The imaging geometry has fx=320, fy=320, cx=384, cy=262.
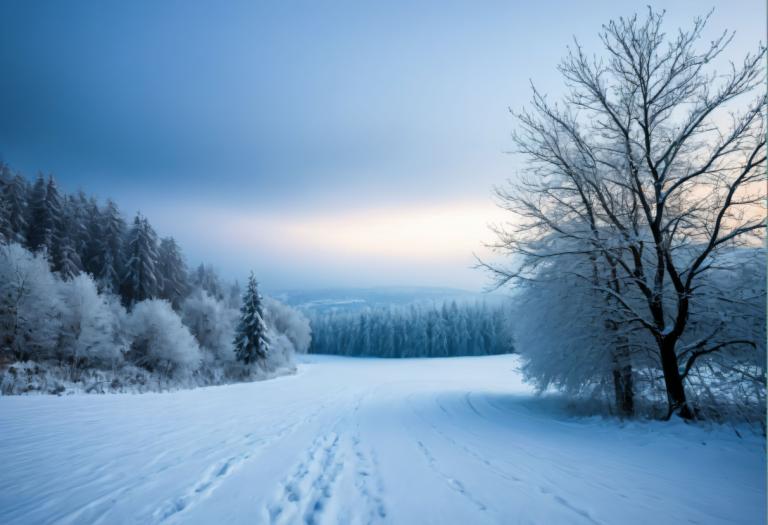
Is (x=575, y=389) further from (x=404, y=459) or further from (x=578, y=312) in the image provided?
(x=404, y=459)

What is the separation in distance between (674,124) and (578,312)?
511 cm

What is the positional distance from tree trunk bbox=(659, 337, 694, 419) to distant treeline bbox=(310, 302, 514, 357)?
56075mm

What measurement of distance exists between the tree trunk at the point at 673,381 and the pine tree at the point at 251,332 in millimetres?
30034

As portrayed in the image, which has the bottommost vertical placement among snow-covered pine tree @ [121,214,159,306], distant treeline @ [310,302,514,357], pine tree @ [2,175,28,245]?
distant treeline @ [310,302,514,357]

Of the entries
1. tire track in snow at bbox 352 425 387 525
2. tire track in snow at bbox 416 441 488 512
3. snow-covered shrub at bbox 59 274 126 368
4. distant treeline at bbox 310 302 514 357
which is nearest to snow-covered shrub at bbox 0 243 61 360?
snow-covered shrub at bbox 59 274 126 368

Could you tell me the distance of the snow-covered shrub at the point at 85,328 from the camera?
68.0 feet

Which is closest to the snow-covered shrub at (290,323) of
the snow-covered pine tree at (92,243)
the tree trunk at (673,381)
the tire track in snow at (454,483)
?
the snow-covered pine tree at (92,243)

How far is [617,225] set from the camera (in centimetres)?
787

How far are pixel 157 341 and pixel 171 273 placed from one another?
58.7ft

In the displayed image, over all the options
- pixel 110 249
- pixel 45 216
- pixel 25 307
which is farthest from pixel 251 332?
pixel 45 216

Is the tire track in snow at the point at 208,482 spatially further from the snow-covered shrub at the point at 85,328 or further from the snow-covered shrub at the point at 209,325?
the snow-covered shrub at the point at 209,325

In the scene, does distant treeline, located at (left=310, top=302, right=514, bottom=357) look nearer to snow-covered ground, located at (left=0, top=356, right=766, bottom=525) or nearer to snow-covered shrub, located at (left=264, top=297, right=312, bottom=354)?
snow-covered shrub, located at (left=264, top=297, right=312, bottom=354)

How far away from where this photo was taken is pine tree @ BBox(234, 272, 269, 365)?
30.8 meters

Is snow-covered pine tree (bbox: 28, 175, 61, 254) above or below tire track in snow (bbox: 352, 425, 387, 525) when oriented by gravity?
above
